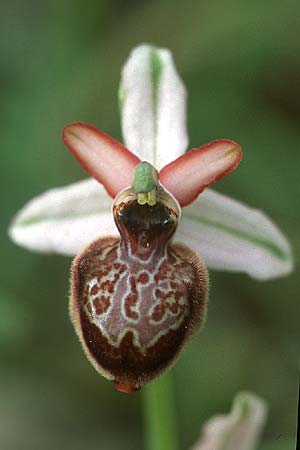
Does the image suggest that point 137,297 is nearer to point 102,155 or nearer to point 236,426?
point 102,155

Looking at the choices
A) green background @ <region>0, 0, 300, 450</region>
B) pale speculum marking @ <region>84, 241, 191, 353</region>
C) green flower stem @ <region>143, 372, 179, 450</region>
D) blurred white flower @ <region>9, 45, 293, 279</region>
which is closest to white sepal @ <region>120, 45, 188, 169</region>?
blurred white flower @ <region>9, 45, 293, 279</region>

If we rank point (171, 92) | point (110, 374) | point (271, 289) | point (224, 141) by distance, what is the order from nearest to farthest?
1. point (110, 374)
2. point (224, 141)
3. point (171, 92)
4. point (271, 289)

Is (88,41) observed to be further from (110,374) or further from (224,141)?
(110,374)

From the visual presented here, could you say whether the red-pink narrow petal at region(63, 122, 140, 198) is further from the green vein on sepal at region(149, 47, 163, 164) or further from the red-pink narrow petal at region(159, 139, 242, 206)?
the green vein on sepal at region(149, 47, 163, 164)

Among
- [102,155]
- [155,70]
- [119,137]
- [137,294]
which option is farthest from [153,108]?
[119,137]

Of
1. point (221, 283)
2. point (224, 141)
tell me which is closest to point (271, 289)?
point (221, 283)

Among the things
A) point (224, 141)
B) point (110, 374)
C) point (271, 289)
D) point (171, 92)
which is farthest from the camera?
point (271, 289)
